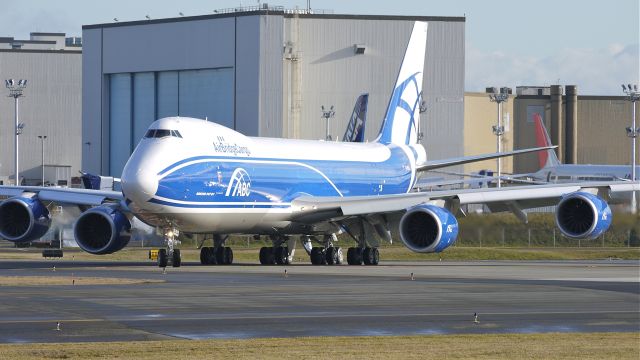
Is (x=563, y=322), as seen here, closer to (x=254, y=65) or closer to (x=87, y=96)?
(x=254, y=65)

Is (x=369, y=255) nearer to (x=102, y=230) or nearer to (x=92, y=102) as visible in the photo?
(x=102, y=230)

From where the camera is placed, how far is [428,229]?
4388 cm

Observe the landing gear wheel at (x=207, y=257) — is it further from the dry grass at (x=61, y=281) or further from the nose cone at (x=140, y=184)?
the dry grass at (x=61, y=281)

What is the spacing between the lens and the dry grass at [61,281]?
111 feet

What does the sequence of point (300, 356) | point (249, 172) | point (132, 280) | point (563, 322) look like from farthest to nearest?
point (249, 172) < point (132, 280) < point (563, 322) < point (300, 356)

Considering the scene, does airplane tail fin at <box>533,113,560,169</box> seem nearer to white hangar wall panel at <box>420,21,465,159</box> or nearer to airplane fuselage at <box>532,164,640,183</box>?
airplane fuselage at <box>532,164,640,183</box>

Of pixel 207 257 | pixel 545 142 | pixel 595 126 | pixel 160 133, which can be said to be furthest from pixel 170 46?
pixel 160 133

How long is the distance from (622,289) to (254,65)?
66.5 metres

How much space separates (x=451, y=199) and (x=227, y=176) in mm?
7831

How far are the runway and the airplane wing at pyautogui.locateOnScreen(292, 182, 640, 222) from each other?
14.4ft

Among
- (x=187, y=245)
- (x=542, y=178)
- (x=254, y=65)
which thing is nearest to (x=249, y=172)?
(x=187, y=245)

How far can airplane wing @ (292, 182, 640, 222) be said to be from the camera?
1748 inches

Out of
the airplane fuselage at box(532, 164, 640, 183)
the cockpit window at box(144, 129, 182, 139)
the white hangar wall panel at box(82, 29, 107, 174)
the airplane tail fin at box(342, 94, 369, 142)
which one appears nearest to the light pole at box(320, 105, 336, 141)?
the white hangar wall panel at box(82, 29, 107, 174)

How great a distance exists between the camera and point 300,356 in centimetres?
1892
